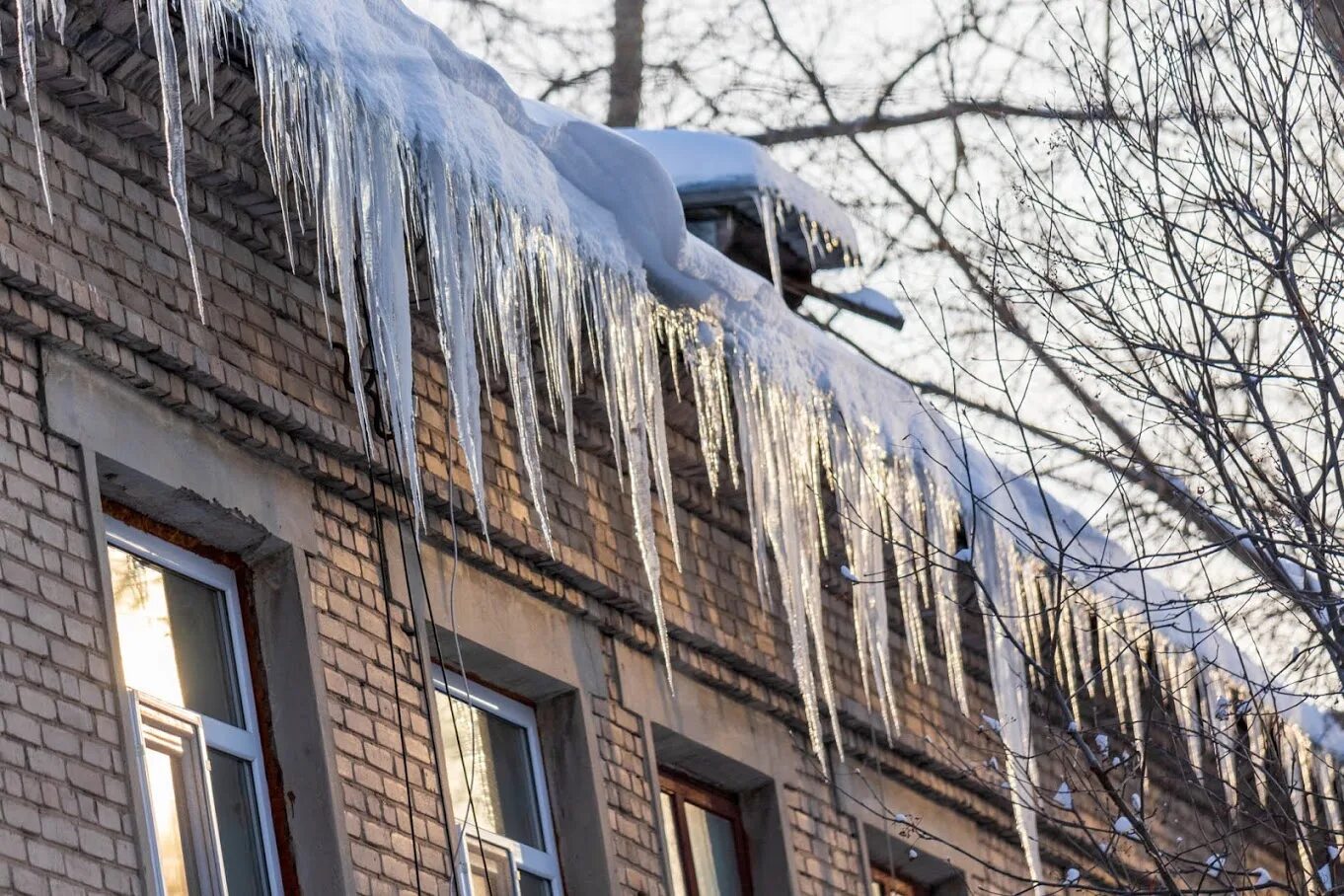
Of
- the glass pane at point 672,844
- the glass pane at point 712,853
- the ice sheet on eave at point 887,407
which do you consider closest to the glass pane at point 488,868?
the glass pane at point 672,844

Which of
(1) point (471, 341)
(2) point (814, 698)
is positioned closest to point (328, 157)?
(1) point (471, 341)

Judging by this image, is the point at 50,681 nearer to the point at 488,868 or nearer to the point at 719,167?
the point at 488,868

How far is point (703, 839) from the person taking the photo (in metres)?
8.88

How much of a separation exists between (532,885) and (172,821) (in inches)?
71.8

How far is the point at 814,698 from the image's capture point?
9250mm

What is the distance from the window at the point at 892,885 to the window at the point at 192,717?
413 centimetres

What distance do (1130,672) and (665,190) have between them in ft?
16.0

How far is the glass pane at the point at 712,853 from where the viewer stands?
878 cm

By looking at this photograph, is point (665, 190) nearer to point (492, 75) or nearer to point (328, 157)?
point (492, 75)

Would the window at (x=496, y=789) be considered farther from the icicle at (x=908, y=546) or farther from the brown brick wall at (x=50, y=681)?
the icicle at (x=908, y=546)

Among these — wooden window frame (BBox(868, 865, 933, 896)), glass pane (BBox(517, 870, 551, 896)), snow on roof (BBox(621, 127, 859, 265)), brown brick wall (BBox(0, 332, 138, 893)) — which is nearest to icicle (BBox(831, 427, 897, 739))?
wooden window frame (BBox(868, 865, 933, 896))

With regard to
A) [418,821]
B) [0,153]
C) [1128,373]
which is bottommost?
[418,821]

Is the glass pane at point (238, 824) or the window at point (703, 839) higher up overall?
the window at point (703, 839)

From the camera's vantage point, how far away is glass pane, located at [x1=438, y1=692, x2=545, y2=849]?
735cm
